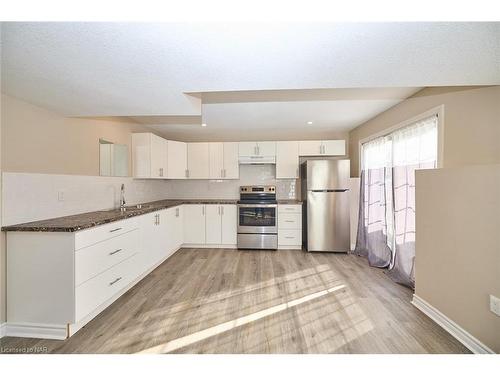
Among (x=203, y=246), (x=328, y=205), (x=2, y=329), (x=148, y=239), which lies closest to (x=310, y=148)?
(x=328, y=205)

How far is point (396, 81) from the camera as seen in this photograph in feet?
5.49

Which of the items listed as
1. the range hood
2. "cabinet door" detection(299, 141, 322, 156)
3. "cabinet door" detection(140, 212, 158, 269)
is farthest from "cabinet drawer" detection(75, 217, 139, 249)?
"cabinet door" detection(299, 141, 322, 156)

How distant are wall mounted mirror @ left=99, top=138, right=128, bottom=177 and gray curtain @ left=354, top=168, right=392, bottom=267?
4.01 metres

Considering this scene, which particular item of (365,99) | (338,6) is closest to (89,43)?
(338,6)

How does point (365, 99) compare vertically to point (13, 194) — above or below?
above

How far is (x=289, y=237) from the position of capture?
158 inches

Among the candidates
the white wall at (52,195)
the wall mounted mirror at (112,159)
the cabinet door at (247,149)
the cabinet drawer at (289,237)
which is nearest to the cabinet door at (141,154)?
the wall mounted mirror at (112,159)

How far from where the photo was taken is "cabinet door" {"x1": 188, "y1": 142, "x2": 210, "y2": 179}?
4406mm

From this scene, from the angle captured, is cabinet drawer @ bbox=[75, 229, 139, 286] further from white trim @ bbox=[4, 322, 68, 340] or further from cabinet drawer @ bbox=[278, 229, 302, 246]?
cabinet drawer @ bbox=[278, 229, 302, 246]

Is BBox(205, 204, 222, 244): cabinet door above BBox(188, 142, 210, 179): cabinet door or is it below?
below

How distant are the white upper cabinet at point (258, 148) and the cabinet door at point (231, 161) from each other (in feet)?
0.44

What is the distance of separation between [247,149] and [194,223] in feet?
6.07

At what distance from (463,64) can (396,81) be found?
378 millimetres
